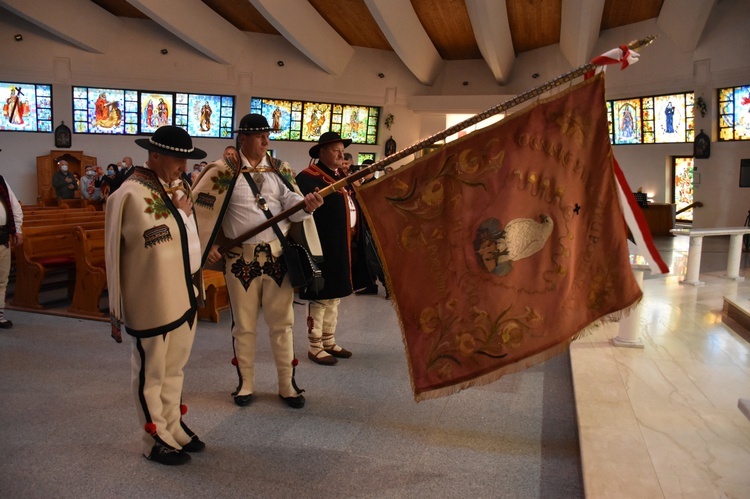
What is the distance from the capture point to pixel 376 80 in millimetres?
19031

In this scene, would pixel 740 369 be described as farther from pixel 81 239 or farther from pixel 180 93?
pixel 180 93

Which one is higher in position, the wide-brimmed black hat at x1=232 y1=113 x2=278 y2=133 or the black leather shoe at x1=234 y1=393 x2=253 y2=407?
the wide-brimmed black hat at x1=232 y1=113 x2=278 y2=133

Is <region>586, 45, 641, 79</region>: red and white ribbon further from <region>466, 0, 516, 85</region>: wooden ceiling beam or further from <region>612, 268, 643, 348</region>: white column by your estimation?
<region>466, 0, 516, 85</region>: wooden ceiling beam

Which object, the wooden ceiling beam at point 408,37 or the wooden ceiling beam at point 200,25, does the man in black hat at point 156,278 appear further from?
the wooden ceiling beam at point 200,25

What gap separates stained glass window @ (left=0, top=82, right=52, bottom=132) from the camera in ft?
52.0

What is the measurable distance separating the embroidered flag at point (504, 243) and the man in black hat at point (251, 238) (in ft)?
3.70

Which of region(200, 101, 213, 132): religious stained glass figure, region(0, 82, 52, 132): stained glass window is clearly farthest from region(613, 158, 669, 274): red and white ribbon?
region(0, 82, 52, 132): stained glass window

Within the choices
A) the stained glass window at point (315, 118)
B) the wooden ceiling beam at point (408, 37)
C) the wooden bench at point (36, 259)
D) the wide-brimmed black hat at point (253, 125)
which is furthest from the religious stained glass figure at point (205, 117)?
the wide-brimmed black hat at point (253, 125)

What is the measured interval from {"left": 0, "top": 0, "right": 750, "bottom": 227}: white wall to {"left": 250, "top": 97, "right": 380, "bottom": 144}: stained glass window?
300 mm

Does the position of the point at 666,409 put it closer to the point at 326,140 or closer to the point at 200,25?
the point at 326,140

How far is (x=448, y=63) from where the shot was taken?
65.0 ft

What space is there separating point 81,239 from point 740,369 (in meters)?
6.17

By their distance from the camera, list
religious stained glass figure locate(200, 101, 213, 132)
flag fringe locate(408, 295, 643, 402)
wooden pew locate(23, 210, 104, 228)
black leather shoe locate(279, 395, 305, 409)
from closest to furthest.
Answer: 1. flag fringe locate(408, 295, 643, 402)
2. black leather shoe locate(279, 395, 305, 409)
3. wooden pew locate(23, 210, 104, 228)
4. religious stained glass figure locate(200, 101, 213, 132)

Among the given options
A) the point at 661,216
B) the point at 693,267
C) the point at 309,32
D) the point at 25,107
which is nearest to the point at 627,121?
the point at 661,216
